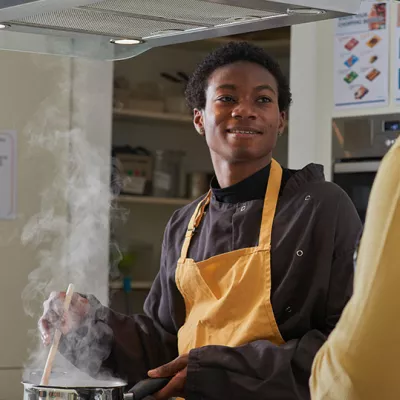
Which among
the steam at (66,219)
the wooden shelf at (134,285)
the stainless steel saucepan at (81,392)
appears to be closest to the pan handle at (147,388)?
the stainless steel saucepan at (81,392)

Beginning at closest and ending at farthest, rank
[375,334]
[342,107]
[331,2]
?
[375,334]
[331,2]
[342,107]

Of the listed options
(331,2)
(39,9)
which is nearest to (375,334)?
(331,2)

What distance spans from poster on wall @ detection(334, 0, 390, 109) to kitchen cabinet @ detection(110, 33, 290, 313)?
4.55ft

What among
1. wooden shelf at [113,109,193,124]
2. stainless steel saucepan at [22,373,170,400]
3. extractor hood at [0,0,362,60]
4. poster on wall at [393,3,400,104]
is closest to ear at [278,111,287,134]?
Result: extractor hood at [0,0,362,60]

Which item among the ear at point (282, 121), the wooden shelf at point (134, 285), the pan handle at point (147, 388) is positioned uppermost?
the ear at point (282, 121)

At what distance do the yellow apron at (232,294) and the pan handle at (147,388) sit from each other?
0.68ft

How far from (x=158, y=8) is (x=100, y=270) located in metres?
2.12

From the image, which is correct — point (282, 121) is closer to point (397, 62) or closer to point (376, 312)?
point (397, 62)

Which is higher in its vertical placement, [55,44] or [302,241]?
[55,44]

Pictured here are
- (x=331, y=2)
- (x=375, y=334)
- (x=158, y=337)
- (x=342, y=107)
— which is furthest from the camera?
(x=342, y=107)

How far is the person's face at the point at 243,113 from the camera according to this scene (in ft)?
6.49

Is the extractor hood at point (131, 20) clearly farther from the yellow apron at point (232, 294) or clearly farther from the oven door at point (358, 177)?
the oven door at point (358, 177)

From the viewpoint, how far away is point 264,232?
6.31 feet

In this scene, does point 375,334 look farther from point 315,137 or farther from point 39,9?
point 315,137
